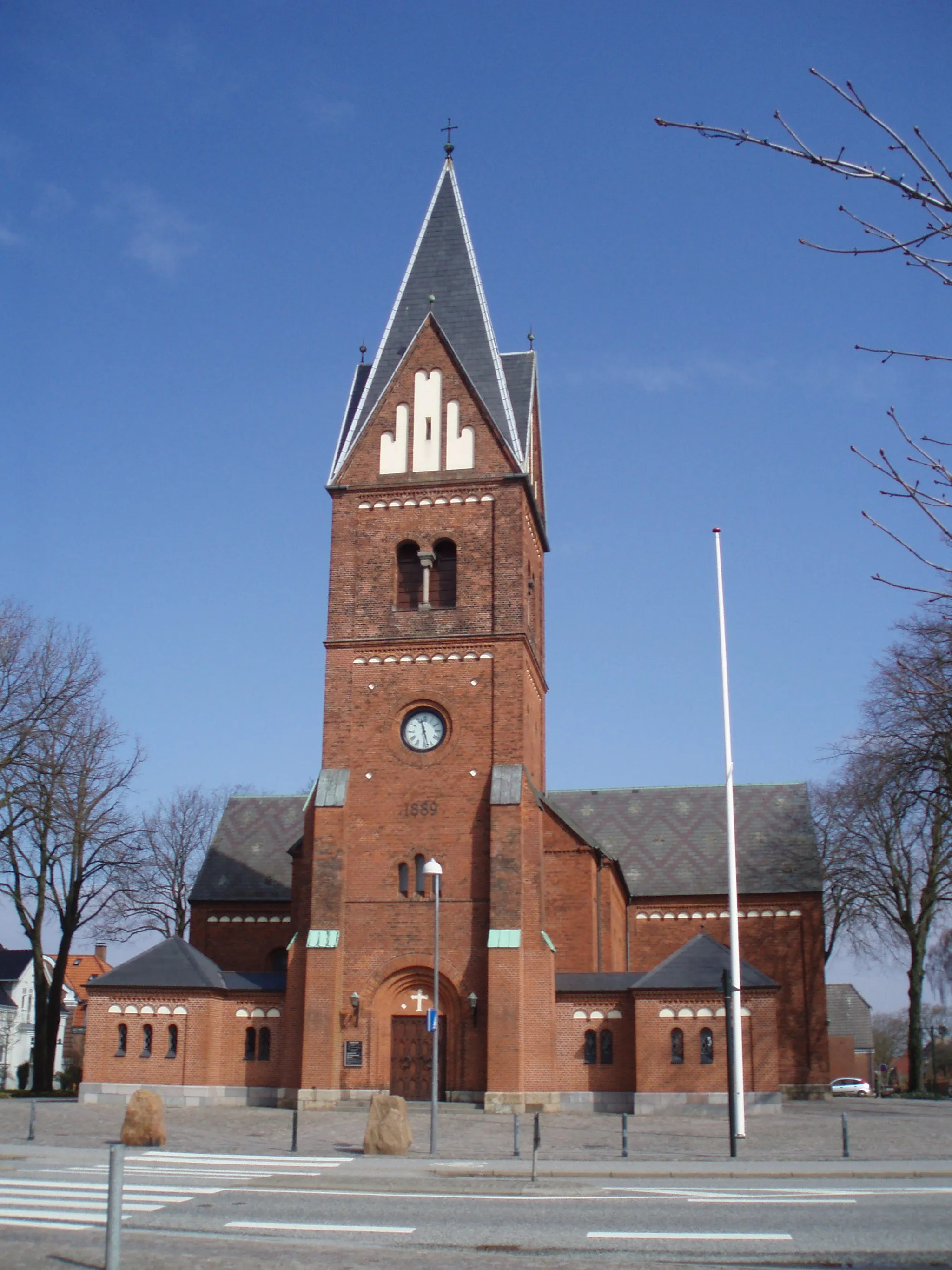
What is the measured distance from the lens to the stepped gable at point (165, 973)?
34.1 m

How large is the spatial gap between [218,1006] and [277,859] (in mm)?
11743

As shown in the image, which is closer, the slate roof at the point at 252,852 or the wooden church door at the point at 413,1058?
the wooden church door at the point at 413,1058

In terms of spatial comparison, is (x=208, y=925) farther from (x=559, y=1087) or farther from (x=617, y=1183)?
(x=617, y=1183)

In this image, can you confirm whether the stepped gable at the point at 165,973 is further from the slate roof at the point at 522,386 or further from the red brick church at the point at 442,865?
the slate roof at the point at 522,386

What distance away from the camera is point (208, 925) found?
43.2m

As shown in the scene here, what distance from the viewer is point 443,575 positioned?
3562cm

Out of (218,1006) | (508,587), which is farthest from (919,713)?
(218,1006)

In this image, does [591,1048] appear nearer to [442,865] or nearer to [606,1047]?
[606,1047]

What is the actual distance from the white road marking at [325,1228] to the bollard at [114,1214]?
3.34 meters

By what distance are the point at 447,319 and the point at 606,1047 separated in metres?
21.0

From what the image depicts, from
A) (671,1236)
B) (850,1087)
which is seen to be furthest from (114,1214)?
(850,1087)

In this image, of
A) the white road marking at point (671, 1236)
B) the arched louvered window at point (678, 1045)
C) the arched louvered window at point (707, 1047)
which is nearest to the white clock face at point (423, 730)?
the arched louvered window at point (678, 1045)

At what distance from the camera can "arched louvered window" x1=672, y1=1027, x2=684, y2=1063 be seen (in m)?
32.3

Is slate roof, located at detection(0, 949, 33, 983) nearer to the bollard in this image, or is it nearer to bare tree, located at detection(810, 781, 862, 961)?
bare tree, located at detection(810, 781, 862, 961)
